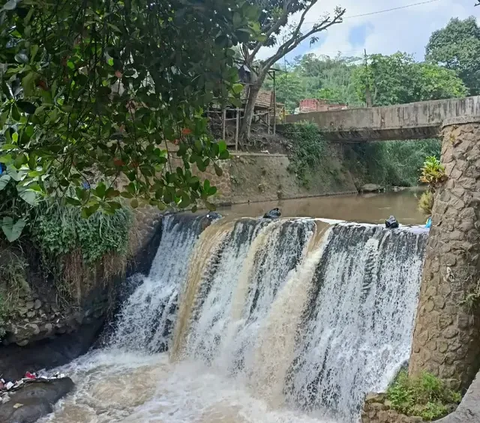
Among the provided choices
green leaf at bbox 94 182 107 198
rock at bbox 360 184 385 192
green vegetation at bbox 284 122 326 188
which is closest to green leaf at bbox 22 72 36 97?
green leaf at bbox 94 182 107 198

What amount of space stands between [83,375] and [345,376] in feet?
9.79

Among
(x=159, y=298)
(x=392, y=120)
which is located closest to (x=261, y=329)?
(x=159, y=298)

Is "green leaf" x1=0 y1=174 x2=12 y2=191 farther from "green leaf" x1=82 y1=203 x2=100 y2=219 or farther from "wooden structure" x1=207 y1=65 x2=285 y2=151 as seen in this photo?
"wooden structure" x1=207 y1=65 x2=285 y2=151

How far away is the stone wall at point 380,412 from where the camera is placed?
3324 millimetres

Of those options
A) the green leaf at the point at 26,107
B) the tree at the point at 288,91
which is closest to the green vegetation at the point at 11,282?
the green leaf at the point at 26,107

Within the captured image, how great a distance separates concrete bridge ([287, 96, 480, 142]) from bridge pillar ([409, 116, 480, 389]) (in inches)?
300

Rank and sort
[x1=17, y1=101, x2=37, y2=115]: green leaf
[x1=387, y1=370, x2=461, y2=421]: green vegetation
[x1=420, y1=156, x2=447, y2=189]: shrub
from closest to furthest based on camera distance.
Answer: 1. [x1=17, y1=101, x2=37, y2=115]: green leaf
2. [x1=387, y1=370, x2=461, y2=421]: green vegetation
3. [x1=420, y1=156, x2=447, y2=189]: shrub

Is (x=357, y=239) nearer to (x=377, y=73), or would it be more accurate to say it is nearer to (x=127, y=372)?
(x=127, y=372)

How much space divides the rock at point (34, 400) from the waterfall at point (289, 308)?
4.24 feet

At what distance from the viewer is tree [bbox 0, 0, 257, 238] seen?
1.26 metres

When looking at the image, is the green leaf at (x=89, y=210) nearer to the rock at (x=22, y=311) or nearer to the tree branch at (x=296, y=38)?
the rock at (x=22, y=311)

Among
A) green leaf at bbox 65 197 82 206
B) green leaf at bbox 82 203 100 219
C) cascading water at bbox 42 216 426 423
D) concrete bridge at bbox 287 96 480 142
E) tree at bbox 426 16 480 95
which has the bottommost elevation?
cascading water at bbox 42 216 426 423

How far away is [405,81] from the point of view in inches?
664

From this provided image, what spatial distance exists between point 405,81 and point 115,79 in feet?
55.4
